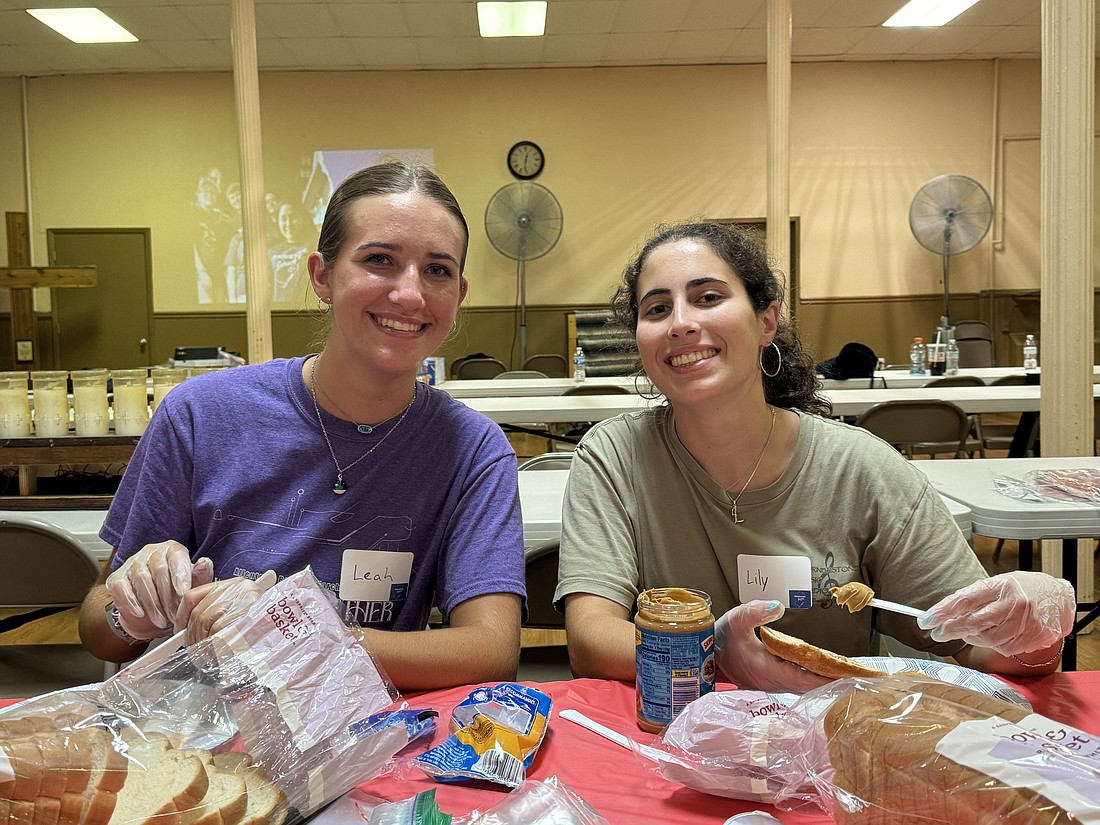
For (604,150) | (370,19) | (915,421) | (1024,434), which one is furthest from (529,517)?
(604,150)

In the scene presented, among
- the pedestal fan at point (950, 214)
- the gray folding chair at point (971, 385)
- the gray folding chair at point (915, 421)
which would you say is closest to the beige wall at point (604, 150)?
the pedestal fan at point (950, 214)

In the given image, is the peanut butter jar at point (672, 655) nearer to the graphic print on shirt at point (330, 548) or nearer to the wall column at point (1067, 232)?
the graphic print on shirt at point (330, 548)

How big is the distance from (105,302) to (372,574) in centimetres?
903

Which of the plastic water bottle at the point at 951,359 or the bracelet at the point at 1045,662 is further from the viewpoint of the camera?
the plastic water bottle at the point at 951,359

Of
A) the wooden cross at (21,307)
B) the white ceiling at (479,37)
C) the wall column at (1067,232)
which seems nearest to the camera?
the wall column at (1067,232)

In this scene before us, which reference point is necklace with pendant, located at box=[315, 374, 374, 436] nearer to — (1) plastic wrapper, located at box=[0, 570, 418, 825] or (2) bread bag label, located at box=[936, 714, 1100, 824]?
(1) plastic wrapper, located at box=[0, 570, 418, 825]

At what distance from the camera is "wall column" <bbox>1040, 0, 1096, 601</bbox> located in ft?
10.3

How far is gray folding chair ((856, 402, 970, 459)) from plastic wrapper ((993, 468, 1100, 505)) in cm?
181

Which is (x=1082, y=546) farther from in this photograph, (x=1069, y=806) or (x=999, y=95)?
(x=999, y=95)

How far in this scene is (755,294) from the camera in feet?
5.10

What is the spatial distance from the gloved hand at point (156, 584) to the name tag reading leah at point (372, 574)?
278mm

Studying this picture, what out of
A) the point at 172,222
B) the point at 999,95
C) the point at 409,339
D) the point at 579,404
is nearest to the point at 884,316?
the point at 999,95

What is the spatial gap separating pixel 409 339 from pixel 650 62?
8.36m

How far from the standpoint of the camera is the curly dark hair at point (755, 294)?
1.55 m
